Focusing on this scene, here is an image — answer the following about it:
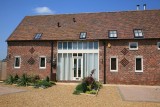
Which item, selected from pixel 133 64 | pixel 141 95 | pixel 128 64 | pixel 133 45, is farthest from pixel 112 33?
pixel 141 95

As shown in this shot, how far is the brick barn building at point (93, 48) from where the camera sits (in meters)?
21.9

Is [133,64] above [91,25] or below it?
below

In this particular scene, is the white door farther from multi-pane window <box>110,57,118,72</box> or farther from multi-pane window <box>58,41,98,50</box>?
multi-pane window <box>110,57,118,72</box>

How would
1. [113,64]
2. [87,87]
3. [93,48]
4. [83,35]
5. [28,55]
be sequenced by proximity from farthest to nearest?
[28,55]
[83,35]
[93,48]
[113,64]
[87,87]

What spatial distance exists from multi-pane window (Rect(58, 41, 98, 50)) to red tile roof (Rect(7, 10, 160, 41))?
562 mm

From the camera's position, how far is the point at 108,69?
73.6 feet

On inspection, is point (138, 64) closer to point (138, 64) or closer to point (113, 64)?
point (138, 64)

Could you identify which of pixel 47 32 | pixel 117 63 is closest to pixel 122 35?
pixel 117 63

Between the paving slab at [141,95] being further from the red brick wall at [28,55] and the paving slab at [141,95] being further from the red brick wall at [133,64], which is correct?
the red brick wall at [28,55]

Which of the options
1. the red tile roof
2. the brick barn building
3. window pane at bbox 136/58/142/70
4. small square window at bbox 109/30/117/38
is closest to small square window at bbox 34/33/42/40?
the brick barn building

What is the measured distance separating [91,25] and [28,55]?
7741mm

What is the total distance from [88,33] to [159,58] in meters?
7.60

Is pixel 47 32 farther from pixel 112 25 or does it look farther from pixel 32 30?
pixel 112 25

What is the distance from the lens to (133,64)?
72.0ft
